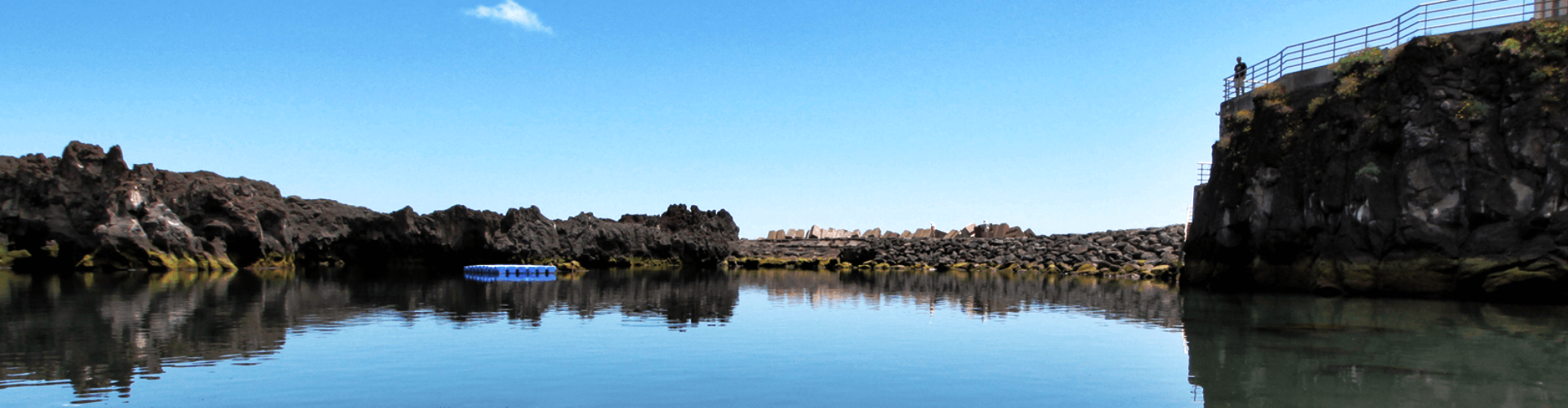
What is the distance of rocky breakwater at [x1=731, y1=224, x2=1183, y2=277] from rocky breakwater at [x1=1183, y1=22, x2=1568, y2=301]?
47.1 feet

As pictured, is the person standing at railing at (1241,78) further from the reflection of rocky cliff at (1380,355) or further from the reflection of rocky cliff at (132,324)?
the reflection of rocky cliff at (132,324)

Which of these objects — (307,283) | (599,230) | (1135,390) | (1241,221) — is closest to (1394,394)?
(1135,390)

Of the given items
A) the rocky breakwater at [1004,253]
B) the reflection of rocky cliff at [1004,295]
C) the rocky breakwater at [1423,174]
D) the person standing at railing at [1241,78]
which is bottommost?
the reflection of rocky cliff at [1004,295]

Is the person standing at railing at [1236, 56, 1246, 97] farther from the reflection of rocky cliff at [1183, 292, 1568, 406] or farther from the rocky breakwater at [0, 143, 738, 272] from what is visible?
the rocky breakwater at [0, 143, 738, 272]

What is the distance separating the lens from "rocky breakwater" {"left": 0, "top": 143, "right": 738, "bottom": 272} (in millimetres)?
51750

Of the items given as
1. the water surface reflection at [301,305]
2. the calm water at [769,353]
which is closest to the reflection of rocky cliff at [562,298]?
the water surface reflection at [301,305]

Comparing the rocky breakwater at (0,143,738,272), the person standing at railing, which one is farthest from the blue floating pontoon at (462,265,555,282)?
the person standing at railing

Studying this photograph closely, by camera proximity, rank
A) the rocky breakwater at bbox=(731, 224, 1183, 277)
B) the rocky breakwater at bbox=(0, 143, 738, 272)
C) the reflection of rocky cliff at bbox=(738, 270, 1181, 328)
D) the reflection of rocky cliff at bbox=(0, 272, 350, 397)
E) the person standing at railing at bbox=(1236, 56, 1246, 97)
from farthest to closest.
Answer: the rocky breakwater at bbox=(731, 224, 1183, 277)
the rocky breakwater at bbox=(0, 143, 738, 272)
the person standing at railing at bbox=(1236, 56, 1246, 97)
the reflection of rocky cliff at bbox=(738, 270, 1181, 328)
the reflection of rocky cliff at bbox=(0, 272, 350, 397)

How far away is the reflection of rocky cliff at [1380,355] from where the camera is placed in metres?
12.4

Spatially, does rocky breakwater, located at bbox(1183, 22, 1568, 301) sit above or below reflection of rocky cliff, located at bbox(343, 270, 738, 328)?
above

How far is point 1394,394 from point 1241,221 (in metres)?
27.0

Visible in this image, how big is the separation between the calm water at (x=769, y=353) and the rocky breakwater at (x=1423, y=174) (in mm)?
2001

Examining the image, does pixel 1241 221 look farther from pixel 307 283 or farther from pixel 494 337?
pixel 307 283

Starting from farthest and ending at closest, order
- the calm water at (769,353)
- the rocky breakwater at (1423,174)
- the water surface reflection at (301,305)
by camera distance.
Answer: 1. the rocky breakwater at (1423,174)
2. the water surface reflection at (301,305)
3. the calm water at (769,353)
